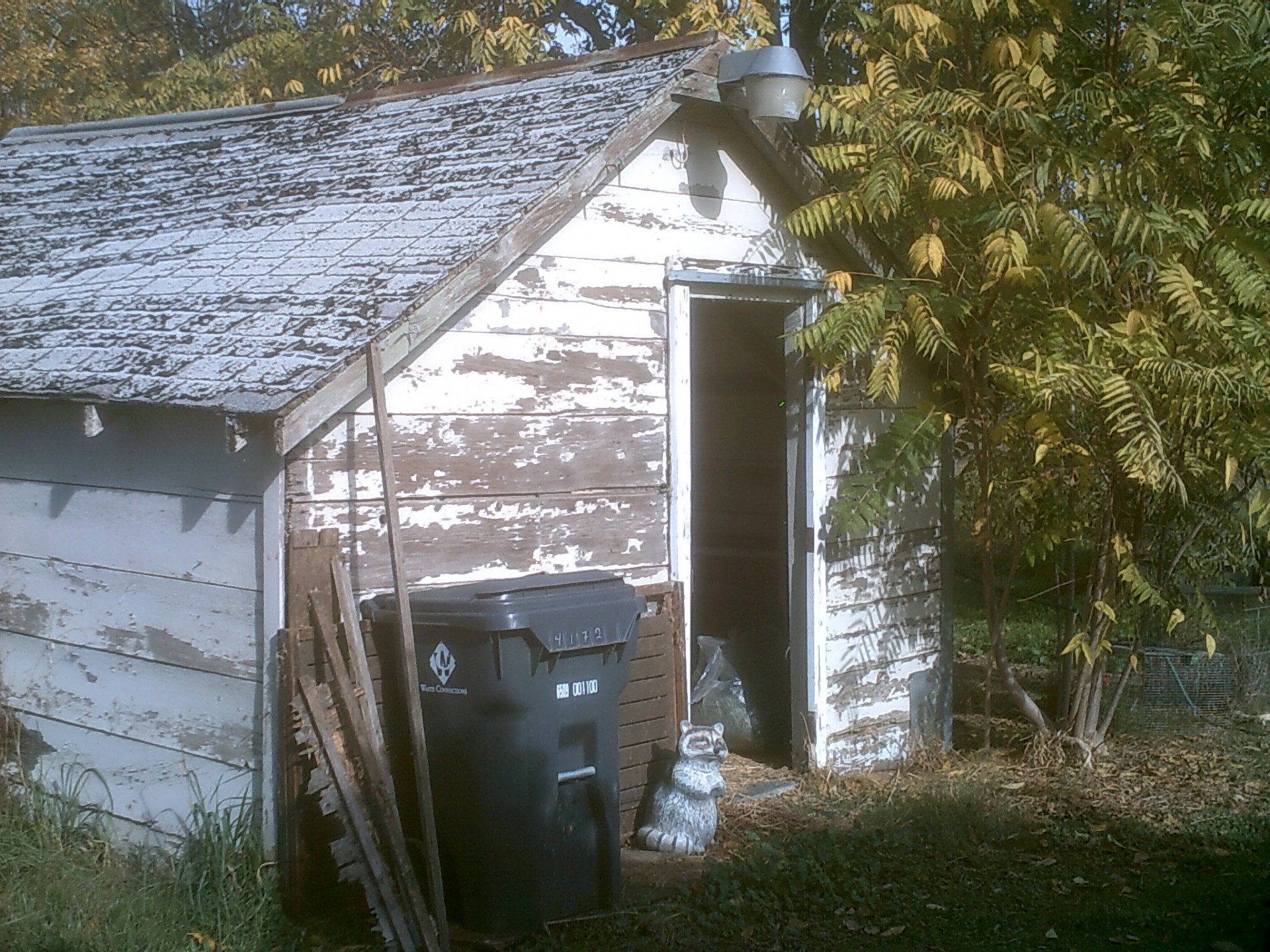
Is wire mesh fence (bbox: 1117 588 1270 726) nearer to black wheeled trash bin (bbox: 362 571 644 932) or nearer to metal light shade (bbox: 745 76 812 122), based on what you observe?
metal light shade (bbox: 745 76 812 122)

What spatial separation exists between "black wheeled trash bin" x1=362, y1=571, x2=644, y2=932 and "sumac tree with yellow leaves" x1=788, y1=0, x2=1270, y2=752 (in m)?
2.16

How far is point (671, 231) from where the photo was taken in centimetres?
657

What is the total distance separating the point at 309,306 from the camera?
534 cm

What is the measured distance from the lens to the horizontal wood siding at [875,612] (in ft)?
24.2

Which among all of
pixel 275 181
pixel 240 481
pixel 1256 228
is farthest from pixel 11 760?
pixel 1256 228

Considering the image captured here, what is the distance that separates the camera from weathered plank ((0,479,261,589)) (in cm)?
521

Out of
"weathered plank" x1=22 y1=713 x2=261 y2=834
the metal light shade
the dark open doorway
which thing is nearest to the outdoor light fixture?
the metal light shade

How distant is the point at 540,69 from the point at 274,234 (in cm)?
198

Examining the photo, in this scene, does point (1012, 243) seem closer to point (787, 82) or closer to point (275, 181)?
point (787, 82)

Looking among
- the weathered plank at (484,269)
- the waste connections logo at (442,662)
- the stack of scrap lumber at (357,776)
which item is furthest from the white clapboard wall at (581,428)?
the waste connections logo at (442,662)

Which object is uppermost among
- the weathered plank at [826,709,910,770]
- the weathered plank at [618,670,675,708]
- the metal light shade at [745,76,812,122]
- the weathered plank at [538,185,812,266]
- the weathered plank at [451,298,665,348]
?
the metal light shade at [745,76,812,122]

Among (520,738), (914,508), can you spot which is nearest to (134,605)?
(520,738)

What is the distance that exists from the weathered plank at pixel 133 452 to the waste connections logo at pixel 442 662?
0.93 metres

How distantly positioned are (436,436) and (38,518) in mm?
2086
